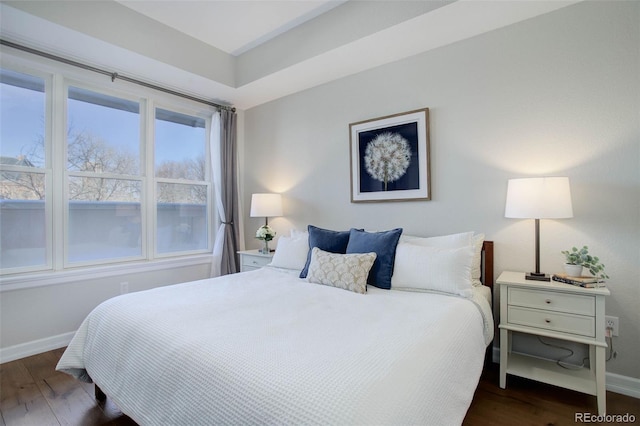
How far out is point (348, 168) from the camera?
3.14m

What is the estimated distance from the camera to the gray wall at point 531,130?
1.94m

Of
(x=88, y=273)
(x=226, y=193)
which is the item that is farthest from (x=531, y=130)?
(x=88, y=273)

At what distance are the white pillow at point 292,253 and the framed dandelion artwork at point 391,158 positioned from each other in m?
0.71

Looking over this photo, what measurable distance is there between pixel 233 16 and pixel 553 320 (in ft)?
10.9

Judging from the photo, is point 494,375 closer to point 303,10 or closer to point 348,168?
point 348,168

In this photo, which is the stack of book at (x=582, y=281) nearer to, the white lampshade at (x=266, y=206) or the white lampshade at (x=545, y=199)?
the white lampshade at (x=545, y=199)

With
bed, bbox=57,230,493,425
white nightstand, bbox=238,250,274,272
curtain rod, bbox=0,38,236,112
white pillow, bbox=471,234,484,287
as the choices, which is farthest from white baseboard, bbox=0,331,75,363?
white pillow, bbox=471,234,484,287

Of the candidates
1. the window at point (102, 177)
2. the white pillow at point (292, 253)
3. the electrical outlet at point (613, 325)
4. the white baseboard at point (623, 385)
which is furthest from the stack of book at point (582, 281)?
the window at point (102, 177)

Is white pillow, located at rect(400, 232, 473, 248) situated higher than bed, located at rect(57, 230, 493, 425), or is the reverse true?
white pillow, located at rect(400, 232, 473, 248)

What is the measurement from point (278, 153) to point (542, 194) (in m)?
2.72

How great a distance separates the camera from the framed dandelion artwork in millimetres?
2668

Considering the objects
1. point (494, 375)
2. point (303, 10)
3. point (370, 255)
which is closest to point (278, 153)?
point (303, 10)

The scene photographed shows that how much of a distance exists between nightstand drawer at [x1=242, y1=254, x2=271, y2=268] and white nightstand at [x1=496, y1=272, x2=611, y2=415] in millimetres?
2159

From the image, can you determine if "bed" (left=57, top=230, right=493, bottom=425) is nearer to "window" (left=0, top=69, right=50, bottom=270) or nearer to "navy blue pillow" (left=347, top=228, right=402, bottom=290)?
"navy blue pillow" (left=347, top=228, right=402, bottom=290)
